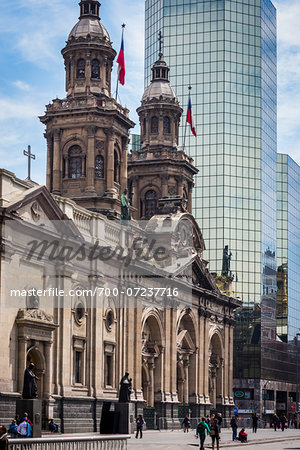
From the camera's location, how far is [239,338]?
4857 inches

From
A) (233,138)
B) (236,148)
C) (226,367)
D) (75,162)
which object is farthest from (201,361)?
(233,138)

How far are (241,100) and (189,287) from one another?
174ft

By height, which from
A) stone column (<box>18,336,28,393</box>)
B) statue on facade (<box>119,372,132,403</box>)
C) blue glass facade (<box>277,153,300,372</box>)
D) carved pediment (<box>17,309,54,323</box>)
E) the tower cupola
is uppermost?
the tower cupola

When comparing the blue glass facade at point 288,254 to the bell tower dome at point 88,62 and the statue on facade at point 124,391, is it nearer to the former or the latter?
the bell tower dome at point 88,62

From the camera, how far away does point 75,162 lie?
3127 inches

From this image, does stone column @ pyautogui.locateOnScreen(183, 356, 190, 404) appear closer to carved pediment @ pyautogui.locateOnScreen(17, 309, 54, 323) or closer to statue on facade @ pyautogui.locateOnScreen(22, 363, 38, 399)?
carved pediment @ pyautogui.locateOnScreen(17, 309, 54, 323)

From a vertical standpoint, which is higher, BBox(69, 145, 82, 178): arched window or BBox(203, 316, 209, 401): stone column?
BBox(69, 145, 82, 178): arched window

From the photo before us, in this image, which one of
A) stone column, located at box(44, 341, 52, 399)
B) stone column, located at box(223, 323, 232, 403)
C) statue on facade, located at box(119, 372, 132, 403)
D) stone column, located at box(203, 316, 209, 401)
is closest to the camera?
stone column, located at box(44, 341, 52, 399)

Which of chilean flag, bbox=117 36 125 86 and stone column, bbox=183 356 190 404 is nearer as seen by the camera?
chilean flag, bbox=117 36 125 86

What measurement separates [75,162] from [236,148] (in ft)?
166

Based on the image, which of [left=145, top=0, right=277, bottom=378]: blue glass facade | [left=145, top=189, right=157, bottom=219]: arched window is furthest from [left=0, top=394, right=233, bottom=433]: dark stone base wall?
[left=145, top=0, right=277, bottom=378]: blue glass facade

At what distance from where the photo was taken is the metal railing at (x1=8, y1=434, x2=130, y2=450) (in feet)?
95.6

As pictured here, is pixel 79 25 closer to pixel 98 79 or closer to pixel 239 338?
pixel 98 79

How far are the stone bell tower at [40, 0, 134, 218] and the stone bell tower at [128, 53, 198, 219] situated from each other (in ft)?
49.8
